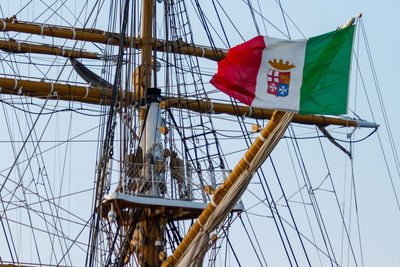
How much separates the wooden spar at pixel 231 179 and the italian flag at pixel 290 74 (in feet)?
1.92

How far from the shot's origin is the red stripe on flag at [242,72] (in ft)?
59.8

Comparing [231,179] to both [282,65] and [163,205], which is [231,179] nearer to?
[282,65]

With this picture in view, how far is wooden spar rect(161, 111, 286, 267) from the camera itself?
18719mm

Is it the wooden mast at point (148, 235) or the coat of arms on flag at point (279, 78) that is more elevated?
the coat of arms on flag at point (279, 78)

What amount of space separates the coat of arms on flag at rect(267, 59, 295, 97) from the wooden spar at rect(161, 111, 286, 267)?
58 centimetres

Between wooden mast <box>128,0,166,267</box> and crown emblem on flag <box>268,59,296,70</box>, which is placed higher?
crown emblem on flag <box>268,59,296,70</box>

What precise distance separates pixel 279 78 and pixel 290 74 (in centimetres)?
19

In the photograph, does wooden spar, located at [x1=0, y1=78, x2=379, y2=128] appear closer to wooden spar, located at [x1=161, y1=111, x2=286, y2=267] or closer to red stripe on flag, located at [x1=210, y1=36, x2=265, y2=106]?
wooden spar, located at [x1=161, y1=111, x2=286, y2=267]

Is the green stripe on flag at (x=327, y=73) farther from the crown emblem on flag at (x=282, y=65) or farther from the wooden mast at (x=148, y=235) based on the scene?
the wooden mast at (x=148, y=235)

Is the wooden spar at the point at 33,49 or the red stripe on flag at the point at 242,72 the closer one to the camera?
the red stripe on flag at the point at 242,72

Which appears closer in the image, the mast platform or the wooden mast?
the mast platform

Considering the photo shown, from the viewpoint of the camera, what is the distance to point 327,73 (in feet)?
60.7

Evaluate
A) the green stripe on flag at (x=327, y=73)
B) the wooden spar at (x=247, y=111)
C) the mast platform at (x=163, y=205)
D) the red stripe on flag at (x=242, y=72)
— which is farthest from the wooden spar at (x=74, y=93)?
the green stripe on flag at (x=327, y=73)

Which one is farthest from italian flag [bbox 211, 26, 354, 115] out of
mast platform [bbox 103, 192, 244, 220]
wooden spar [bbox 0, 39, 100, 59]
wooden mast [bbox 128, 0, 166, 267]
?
wooden spar [bbox 0, 39, 100, 59]
